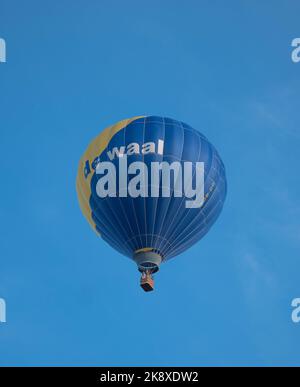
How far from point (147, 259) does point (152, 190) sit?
2.11 metres

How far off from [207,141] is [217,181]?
1458mm

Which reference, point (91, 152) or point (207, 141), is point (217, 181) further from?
point (91, 152)

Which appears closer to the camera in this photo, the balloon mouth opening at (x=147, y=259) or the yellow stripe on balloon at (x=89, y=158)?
the balloon mouth opening at (x=147, y=259)

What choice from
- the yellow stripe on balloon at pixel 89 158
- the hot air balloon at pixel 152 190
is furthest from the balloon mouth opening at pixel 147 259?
the yellow stripe on balloon at pixel 89 158

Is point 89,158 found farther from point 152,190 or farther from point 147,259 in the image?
point 147,259

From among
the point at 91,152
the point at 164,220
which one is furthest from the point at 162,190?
the point at 91,152

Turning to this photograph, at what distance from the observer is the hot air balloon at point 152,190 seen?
28656 millimetres

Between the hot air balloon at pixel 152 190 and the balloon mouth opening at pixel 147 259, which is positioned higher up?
the hot air balloon at pixel 152 190

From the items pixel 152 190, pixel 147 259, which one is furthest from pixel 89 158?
pixel 147 259

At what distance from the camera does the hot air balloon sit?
28656 millimetres

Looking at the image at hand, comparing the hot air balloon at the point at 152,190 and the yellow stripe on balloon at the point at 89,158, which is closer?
the hot air balloon at the point at 152,190

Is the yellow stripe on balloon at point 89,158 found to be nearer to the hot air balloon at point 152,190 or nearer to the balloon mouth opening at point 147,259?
the hot air balloon at point 152,190

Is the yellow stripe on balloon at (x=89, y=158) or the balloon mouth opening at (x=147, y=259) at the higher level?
the yellow stripe on balloon at (x=89, y=158)

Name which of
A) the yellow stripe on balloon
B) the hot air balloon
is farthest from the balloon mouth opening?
the yellow stripe on balloon
